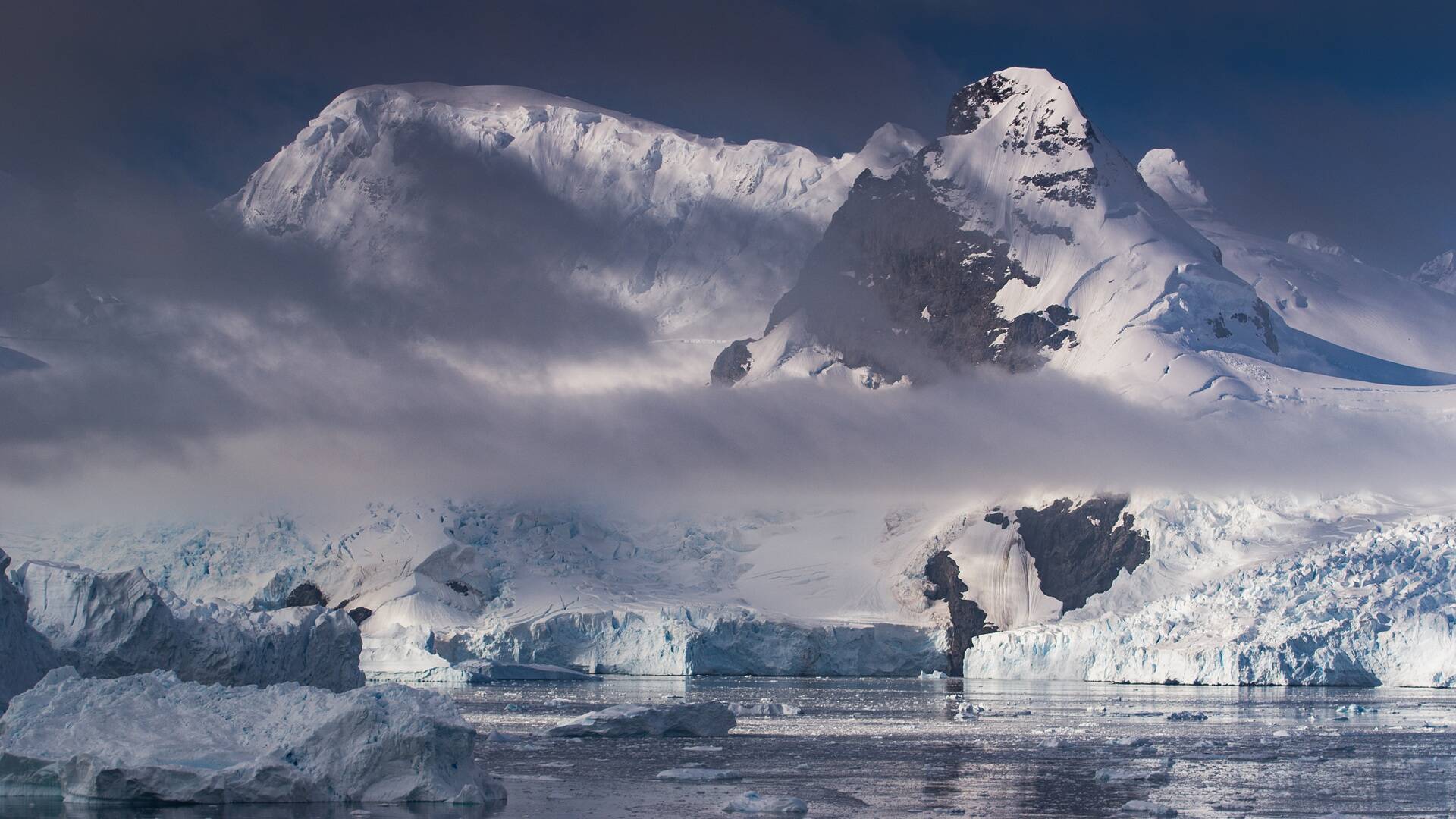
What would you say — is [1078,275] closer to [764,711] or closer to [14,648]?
[764,711]

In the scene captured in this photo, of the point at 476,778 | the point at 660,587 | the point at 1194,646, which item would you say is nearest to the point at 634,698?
the point at 1194,646

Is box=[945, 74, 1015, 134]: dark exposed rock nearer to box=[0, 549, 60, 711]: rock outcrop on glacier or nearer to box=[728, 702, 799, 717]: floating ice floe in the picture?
box=[728, 702, 799, 717]: floating ice floe

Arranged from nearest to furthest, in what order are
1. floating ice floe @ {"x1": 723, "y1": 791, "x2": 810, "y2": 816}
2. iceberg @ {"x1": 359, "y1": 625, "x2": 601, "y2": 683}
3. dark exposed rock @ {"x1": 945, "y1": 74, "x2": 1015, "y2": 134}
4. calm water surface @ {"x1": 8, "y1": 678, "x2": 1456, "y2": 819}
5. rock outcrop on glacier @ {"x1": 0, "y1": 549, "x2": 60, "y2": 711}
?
floating ice floe @ {"x1": 723, "y1": 791, "x2": 810, "y2": 816} < calm water surface @ {"x1": 8, "y1": 678, "x2": 1456, "y2": 819} < rock outcrop on glacier @ {"x1": 0, "y1": 549, "x2": 60, "y2": 711} < iceberg @ {"x1": 359, "y1": 625, "x2": 601, "y2": 683} < dark exposed rock @ {"x1": 945, "y1": 74, "x2": 1015, "y2": 134}

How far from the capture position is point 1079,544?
137875 mm

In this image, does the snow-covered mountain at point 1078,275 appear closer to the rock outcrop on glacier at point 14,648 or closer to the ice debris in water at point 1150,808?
the ice debris in water at point 1150,808

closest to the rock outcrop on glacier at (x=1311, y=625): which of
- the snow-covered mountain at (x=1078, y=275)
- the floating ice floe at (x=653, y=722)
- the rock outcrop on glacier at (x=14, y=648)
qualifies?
the floating ice floe at (x=653, y=722)

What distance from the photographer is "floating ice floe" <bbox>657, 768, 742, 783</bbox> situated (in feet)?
107

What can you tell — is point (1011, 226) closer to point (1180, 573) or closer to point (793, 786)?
point (1180, 573)

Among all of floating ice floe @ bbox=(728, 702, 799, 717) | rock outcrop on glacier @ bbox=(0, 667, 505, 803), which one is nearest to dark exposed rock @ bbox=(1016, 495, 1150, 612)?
floating ice floe @ bbox=(728, 702, 799, 717)

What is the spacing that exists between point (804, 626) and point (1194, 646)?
30.2 metres

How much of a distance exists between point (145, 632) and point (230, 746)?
38.8 feet

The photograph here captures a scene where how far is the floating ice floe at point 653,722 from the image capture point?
45.8m

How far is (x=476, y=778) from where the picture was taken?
28125mm

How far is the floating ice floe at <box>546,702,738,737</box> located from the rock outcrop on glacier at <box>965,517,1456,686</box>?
138 ft
